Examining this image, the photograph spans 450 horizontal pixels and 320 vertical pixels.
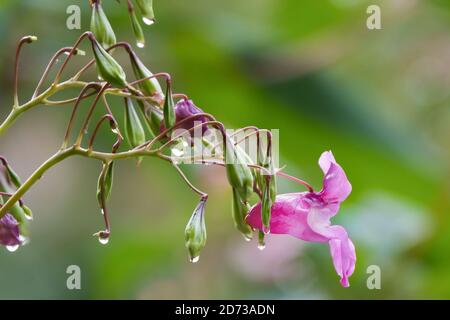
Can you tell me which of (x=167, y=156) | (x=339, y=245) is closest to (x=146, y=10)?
(x=167, y=156)

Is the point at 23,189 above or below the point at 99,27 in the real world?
below

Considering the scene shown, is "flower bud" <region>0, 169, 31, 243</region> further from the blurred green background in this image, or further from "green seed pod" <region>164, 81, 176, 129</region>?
the blurred green background

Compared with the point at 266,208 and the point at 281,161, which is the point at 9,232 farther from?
the point at 281,161

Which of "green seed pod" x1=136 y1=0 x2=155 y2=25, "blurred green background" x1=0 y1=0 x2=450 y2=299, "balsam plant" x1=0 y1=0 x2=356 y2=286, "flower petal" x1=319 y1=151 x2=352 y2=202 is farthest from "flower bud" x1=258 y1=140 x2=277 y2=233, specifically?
"blurred green background" x1=0 y1=0 x2=450 y2=299

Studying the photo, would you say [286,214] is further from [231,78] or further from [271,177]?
[231,78]

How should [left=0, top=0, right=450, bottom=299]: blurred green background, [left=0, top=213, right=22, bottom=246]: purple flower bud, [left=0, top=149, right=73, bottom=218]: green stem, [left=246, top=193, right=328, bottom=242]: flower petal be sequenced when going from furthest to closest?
[left=0, top=0, right=450, bottom=299]: blurred green background → [left=246, top=193, right=328, bottom=242]: flower petal → [left=0, top=213, right=22, bottom=246]: purple flower bud → [left=0, top=149, right=73, bottom=218]: green stem
